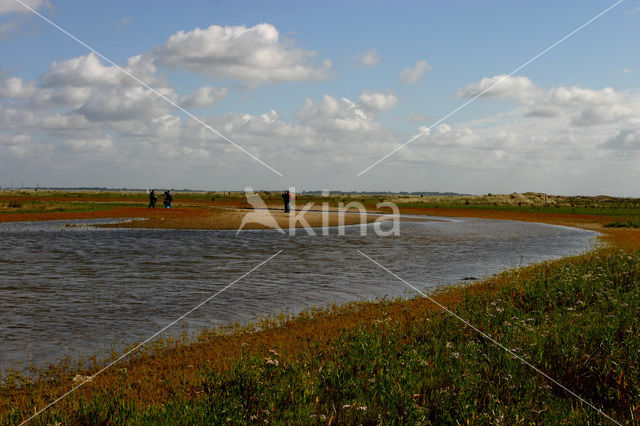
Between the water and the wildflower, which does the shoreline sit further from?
the water

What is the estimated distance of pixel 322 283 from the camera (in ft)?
56.5

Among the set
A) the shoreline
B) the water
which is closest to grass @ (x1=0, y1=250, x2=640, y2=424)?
the shoreline

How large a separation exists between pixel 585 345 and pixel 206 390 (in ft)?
20.1

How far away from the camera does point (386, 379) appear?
6918mm

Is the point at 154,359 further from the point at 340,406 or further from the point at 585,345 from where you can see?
the point at 585,345

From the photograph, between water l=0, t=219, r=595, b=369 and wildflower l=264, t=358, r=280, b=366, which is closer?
wildflower l=264, t=358, r=280, b=366

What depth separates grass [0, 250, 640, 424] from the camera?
237 inches

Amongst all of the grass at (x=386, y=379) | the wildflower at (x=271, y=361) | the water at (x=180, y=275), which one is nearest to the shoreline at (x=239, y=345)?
the grass at (x=386, y=379)

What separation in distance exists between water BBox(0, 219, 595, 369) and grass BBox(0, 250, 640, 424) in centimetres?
233

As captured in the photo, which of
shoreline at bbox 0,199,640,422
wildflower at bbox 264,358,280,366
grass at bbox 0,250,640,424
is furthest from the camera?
shoreline at bbox 0,199,640,422

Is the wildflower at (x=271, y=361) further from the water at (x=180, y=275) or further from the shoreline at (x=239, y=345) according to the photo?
the water at (x=180, y=275)

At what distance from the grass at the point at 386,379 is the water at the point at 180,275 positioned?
2332mm

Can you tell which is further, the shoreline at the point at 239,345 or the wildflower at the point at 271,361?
the shoreline at the point at 239,345

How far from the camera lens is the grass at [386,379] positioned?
6.03m
